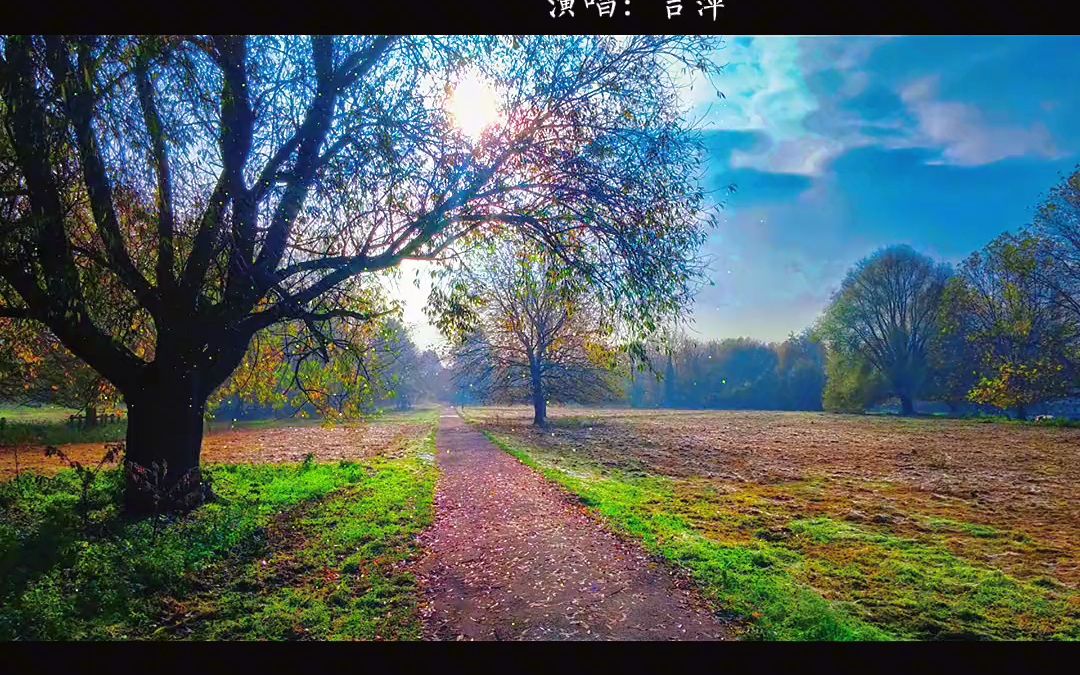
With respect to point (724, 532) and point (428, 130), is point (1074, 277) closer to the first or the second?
point (724, 532)

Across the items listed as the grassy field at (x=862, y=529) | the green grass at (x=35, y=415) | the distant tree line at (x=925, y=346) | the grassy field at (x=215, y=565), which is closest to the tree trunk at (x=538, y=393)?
the distant tree line at (x=925, y=346)

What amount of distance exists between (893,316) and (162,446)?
60.1 meters

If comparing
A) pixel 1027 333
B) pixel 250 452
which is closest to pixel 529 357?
pixel 250 452

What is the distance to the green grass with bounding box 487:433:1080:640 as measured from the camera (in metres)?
5.90

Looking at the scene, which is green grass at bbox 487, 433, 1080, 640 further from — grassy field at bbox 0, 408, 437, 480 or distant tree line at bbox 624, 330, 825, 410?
distant tree line at bbox 624, 330, 825, 410

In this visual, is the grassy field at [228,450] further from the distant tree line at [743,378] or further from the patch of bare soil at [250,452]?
the distant tree line at [743,378]

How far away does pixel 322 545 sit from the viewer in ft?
29.1

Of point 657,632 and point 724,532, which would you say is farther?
point 724,532

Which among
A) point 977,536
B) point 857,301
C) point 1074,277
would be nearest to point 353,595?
point 977,536

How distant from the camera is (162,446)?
9953 millimetres

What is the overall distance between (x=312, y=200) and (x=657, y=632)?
8279 mm

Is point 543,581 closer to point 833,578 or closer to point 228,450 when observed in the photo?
point 833,578

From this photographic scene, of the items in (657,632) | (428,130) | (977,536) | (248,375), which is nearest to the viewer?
(657,632)

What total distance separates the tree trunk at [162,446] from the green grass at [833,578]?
8619 millimetres
